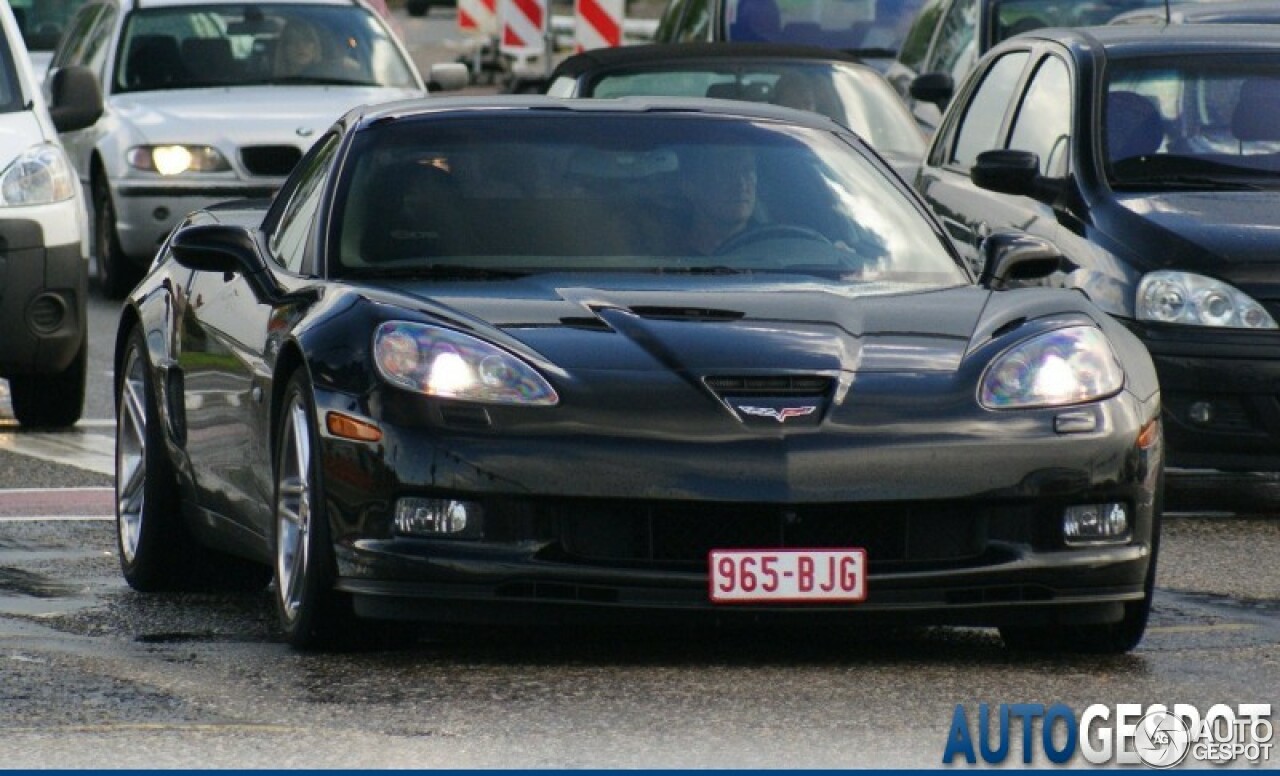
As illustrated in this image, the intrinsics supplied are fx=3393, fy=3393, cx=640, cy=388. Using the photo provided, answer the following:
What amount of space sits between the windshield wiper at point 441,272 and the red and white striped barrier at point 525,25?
57.1 feet

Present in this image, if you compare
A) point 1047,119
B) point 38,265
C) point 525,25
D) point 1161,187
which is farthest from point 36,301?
Result: point 525,25

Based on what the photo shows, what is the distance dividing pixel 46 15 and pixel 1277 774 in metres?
20.1

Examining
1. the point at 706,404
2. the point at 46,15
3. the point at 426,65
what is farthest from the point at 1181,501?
the point at 426,65

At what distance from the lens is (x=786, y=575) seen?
7.24m

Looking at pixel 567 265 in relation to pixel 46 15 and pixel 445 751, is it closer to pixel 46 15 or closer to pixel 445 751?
pixel 445 751

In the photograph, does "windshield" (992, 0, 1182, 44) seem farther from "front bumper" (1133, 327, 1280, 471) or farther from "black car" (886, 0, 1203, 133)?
"front bumper" (1133, 327, 1280, 471)

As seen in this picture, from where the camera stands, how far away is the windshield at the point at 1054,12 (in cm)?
1902

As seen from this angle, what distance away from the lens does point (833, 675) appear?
734 cm

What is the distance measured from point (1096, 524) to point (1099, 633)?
0.34 meters

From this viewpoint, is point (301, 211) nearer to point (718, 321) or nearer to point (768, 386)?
point (718, 321)

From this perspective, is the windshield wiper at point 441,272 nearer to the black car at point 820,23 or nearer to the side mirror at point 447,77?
the side mirror at point 447,77

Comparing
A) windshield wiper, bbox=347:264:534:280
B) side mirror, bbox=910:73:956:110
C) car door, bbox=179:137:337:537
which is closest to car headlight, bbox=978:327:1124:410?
windshield wiper, bbox=347:264:534:280

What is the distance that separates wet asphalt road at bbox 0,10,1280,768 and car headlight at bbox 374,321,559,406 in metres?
0.61

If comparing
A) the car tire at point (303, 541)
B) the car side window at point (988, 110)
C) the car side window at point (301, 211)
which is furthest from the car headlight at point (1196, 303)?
the car tire at point (303, 541)
